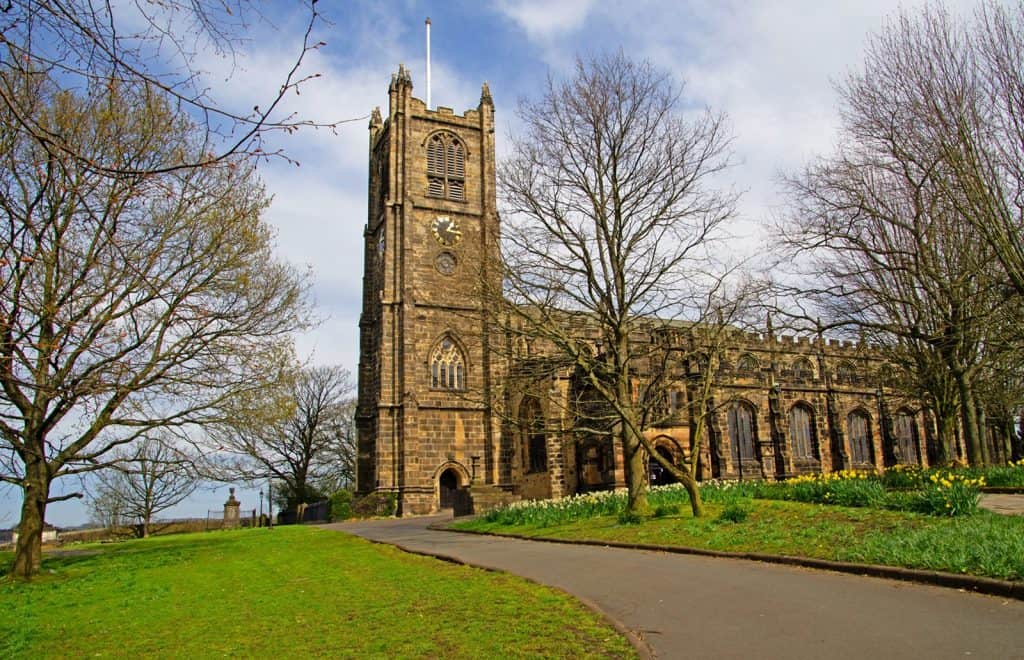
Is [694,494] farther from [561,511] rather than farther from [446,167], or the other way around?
[446,167]

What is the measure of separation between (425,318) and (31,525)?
73.9 ft

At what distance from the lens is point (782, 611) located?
6.83m

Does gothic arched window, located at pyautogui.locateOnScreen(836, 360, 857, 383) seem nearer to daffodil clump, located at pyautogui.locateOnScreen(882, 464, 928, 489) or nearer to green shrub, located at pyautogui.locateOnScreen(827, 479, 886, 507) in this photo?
daffodil clump, located at pyautogui.locateOnScreen(882, 464, 928, 489)

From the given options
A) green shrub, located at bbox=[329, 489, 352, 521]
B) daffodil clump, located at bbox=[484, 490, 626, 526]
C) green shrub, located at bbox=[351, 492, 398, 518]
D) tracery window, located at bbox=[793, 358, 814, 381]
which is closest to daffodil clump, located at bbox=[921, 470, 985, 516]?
daffodil clump, located at bbox=[484, 490, 626, 526]

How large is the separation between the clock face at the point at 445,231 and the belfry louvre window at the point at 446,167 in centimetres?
165

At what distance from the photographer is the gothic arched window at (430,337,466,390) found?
117ft

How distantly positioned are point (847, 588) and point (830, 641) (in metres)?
2.18

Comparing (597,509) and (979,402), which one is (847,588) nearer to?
(597,509)

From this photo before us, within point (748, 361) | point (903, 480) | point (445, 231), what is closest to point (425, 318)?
point (445, 231)

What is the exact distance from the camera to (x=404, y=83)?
3897 cm

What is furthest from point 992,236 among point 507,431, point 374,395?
point 374,395

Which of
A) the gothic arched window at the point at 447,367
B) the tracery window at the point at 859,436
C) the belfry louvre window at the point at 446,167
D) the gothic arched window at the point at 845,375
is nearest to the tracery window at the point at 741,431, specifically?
the tracery window at the point at 859,436

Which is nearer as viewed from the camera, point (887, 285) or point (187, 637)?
point (187, 637)

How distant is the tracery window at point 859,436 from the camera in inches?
1614
